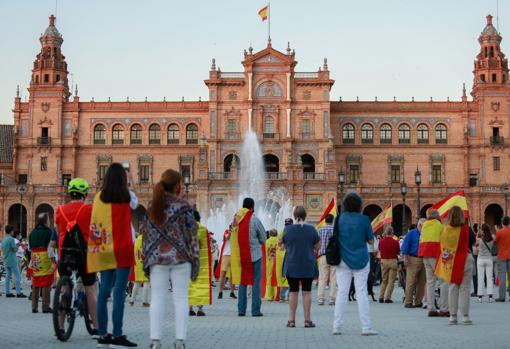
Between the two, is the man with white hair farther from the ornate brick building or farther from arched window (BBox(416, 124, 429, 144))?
arched window (BBox(416, 124, 429, 144))

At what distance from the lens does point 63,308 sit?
38.5 feet

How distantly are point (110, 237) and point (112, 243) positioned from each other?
8cm

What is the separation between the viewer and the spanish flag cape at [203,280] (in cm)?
1561

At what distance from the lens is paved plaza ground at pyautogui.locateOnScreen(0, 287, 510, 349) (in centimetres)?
1128

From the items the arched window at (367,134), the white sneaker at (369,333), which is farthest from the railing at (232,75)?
the white sneaker at (369,333)

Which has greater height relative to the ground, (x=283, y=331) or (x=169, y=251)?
(x=169, y=251)

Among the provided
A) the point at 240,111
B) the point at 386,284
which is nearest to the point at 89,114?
the point at 240,111

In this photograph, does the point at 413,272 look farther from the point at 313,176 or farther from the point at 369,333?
the point at 313,176

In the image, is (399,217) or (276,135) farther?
(399,217)

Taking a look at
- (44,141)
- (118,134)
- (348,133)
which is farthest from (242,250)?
(118,134)

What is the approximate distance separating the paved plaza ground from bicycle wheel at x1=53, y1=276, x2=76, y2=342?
0.15 m

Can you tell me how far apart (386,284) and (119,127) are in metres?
52.3

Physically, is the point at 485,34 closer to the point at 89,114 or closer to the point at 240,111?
the point at 240,111

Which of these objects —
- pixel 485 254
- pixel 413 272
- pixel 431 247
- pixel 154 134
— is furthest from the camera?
pixel 154 134
